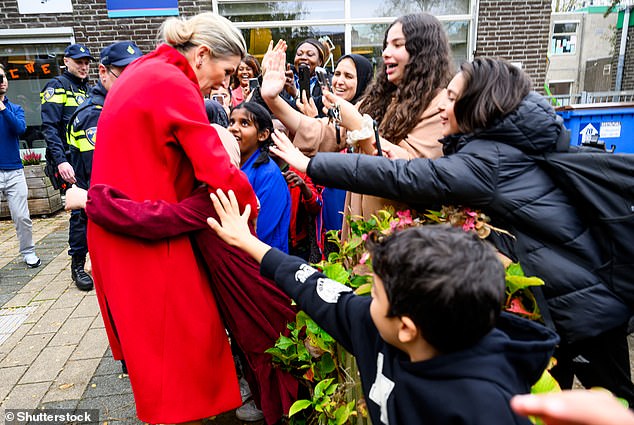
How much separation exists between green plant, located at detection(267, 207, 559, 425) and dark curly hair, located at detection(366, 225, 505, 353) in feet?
1.59

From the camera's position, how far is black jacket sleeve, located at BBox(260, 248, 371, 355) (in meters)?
1.37

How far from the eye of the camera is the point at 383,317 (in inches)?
44.1

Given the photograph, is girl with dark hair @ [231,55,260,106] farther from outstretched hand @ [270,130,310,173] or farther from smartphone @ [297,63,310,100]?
outstretched hand @ [270,130,310,173]

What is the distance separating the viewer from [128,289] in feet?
5.95

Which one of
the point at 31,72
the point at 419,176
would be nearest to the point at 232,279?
the point at 419,176

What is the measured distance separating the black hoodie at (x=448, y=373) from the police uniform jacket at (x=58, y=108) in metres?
4.39

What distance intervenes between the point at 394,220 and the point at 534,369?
29.0 inches

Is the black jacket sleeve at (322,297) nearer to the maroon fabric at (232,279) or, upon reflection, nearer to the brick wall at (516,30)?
the maroon fabric at (232,279)

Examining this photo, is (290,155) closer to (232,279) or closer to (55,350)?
(232,279)

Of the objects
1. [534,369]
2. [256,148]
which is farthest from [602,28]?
[534,369]

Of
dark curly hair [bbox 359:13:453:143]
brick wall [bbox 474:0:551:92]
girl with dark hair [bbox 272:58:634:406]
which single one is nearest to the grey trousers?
dark curly hair [bbox 359:13:453:143]

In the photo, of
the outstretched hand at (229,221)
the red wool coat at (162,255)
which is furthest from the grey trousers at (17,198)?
the outstretched hand at (229,221)

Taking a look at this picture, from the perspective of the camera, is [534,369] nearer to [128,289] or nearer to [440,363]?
[440,363]

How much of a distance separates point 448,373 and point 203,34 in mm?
1572
